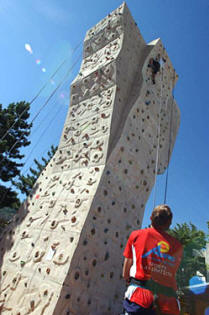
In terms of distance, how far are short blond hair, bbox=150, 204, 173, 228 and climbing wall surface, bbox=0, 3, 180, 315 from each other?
1.68 metres

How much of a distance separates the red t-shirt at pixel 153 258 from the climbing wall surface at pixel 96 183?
1.60 metres

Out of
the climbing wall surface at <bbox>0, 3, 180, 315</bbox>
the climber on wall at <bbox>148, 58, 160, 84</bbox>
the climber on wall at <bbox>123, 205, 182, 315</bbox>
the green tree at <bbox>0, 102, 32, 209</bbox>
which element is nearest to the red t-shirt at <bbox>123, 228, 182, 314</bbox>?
the climber on wall at <bbox>123, 205, 182, 315</bbox>

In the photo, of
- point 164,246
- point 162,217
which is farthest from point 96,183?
point 164,246

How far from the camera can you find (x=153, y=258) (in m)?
1.55

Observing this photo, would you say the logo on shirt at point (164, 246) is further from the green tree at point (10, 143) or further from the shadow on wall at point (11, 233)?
the green tree at point (10, 143)

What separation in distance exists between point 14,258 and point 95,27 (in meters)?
7.26

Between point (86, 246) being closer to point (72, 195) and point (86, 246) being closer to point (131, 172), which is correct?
point (72, 195)

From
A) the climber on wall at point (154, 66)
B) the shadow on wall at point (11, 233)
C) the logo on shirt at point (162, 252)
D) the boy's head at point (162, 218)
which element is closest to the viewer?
the logo on shirt at point (162, 252)

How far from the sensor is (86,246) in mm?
3127

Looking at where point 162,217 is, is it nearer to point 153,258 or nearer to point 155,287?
point 153,258

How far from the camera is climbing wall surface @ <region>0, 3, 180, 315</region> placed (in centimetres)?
300

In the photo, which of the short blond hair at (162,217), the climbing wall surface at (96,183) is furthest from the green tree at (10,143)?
the short blond hair at (162,217)

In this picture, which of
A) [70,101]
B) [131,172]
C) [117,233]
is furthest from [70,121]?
[117,233]

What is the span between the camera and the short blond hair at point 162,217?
174cm
